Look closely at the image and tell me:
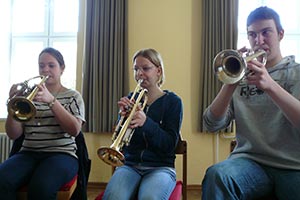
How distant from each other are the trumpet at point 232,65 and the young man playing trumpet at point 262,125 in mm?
33

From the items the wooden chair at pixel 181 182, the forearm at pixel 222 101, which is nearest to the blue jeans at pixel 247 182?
the forearm at pixel 222 101

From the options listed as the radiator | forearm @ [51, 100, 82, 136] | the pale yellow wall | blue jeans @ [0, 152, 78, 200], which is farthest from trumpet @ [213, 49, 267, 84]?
the radiator

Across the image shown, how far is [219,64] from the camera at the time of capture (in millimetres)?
1404

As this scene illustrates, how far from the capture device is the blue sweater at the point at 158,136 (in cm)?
171

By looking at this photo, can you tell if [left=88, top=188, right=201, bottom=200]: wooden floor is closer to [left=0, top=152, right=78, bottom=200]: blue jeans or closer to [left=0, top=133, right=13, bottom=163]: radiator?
[left=0, top=133, right=13, bottom=163]: radiator

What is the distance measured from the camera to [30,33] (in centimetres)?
386

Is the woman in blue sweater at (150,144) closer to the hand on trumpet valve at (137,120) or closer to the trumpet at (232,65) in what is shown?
the hand on trumpet valve at (137,120)

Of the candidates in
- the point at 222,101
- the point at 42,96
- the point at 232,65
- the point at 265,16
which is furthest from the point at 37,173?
the point at 265,16

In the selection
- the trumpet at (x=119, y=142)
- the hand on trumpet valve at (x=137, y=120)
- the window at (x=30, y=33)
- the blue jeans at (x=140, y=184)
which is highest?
the window at (x=30, y=33)

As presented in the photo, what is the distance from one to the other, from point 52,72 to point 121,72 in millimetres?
1489

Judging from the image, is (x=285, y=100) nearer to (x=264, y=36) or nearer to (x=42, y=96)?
(x=264, y=36)

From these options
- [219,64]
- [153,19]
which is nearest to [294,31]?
[153,19]

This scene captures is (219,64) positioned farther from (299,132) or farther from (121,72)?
(121,72)

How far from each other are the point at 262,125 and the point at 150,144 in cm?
63
